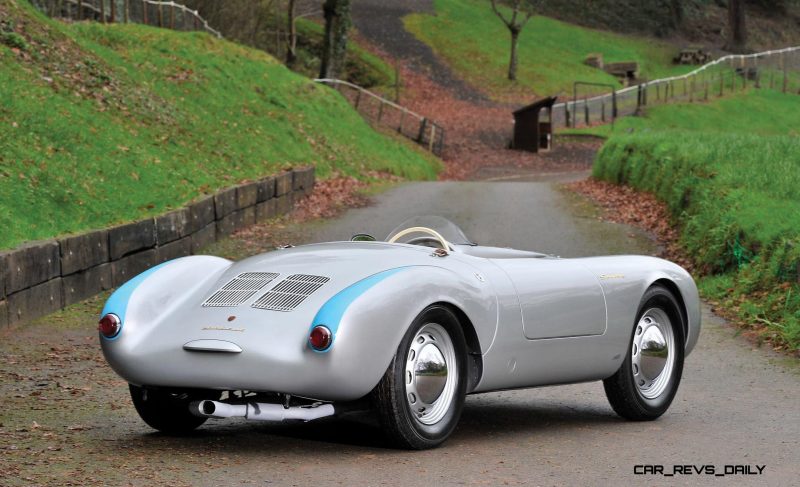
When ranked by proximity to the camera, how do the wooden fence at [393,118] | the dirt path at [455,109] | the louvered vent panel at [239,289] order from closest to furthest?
the louvered vent panel at [239,289] < the wooden fence at [393,118] < the dirt path at [455,109]

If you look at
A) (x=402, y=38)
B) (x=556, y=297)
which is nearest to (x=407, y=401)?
(x=556, y=297)

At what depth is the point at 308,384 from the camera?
6.17m

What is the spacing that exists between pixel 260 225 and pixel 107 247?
622cm

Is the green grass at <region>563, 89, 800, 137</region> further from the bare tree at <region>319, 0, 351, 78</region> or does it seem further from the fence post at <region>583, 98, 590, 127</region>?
the bare tree at <region>319, 0, 351, 78</region>

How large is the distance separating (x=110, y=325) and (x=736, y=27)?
233 feet

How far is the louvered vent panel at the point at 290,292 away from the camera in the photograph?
6.53 metres

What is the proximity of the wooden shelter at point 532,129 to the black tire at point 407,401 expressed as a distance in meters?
36.9

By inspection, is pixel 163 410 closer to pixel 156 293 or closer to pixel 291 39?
pixel 156 293

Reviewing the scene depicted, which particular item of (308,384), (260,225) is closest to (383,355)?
(308,384)

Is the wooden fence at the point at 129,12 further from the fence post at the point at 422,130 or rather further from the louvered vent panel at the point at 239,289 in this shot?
the louvered vent panel at the point at 239,289

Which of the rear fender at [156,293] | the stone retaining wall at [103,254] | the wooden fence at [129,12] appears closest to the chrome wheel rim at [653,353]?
the rear fender at [156,293]

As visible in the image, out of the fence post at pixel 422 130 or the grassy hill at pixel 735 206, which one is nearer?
the grassy hill at pixel 735 206

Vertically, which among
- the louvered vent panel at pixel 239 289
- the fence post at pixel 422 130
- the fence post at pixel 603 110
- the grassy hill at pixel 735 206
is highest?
the louvered vent panel at pixel 239 289

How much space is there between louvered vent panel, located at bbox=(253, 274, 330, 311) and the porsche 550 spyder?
1 centimetres
